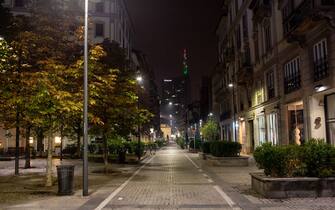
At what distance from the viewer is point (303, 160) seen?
13211mm

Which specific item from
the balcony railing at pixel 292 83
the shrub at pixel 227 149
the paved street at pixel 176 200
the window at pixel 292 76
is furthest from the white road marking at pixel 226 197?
the window at pixel 292 76

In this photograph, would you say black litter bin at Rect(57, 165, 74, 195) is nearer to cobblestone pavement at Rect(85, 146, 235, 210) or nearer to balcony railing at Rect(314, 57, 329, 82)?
cobblestone pavement at Rect(85, 146, 235, 210)

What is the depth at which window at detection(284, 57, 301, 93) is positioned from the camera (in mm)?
28844

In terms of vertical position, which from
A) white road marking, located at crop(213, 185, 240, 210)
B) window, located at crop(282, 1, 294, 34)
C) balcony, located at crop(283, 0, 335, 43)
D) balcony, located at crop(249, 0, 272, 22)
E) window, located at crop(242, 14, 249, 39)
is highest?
window, located at crop(242, 14, 249, 39)

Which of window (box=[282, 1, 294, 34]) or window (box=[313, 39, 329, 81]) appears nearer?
window (box=[313, 39, 329, 81])

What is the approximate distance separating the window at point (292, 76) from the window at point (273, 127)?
3.97 metres

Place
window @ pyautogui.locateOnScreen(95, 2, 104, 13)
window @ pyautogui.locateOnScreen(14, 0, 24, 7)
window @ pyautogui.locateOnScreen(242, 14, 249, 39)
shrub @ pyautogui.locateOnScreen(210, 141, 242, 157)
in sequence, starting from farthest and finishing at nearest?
window @ pyautogui.locateOnScreen(95, 2, 104, 13)
window @ pyautogui.locateOnScreen(14, 0, 24, 7)
window @ pyautogui.locateOnScreen(242, 14, 249, 39)
shrub @ pyautogui.locateOnScreen(210, 141, 242, 157)

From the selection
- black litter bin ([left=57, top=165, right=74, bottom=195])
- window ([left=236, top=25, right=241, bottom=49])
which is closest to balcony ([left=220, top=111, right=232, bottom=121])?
window ([left=236, top=25, right=241, bottom=49])

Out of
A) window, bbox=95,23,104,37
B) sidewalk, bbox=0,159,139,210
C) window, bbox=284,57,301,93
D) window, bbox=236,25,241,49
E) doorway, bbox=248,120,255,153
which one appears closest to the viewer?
sidewalk, bbox=0,159,139,210

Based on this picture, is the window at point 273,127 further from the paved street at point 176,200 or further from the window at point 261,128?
the paved street at point 176,200

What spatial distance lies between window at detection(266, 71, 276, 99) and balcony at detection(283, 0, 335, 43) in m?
6.98

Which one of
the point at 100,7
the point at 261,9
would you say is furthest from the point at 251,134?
the point at 100,7

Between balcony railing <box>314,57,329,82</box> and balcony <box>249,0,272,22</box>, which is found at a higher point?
balcony <box>249,0,272,22</box>

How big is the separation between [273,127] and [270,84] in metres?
3.72
